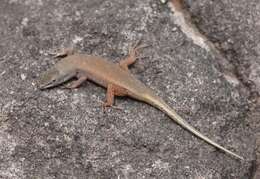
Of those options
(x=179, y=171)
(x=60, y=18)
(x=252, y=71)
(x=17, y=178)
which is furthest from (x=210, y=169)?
(x=60, y=18)

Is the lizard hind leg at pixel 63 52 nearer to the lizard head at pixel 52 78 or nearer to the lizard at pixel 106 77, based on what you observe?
the lizard at pixel 106 77

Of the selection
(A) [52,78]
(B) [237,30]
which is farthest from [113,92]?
(B) [237,30]

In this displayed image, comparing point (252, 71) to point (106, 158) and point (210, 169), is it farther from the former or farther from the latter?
point (106, 158)

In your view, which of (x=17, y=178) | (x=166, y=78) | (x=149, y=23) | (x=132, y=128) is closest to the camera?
(x=17, y=178)

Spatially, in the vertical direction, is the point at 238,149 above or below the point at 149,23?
below

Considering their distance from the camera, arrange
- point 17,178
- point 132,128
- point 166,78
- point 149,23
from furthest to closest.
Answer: point 149,23, point 166,78, point 132,128, point 17,178

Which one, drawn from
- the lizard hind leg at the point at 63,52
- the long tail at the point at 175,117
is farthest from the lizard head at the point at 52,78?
the long tail at the point at 175,117
